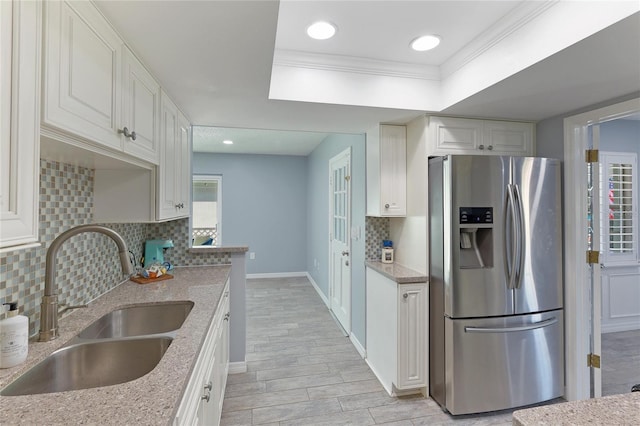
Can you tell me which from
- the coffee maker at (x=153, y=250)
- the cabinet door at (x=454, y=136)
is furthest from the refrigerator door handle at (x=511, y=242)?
the coffee maker at (x=153, y=250)

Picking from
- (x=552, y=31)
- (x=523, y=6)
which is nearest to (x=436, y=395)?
(x=552, y=31)

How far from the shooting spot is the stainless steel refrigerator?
6.78 ft

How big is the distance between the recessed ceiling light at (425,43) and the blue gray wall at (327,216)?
1.19 meters

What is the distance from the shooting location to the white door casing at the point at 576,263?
2.16 meters

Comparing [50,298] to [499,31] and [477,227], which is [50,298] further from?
[499,31]

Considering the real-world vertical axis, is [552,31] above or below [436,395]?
above

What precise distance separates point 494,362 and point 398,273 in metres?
0.86

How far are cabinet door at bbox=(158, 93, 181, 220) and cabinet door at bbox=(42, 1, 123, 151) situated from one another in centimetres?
55

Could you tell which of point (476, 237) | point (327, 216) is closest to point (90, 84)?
point (476, 237)

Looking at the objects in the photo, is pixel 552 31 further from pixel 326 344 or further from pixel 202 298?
pixel 326 344

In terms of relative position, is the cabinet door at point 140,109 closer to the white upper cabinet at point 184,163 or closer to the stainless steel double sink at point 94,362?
the white upper cabinet at point 184,163

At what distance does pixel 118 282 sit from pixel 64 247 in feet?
2.11

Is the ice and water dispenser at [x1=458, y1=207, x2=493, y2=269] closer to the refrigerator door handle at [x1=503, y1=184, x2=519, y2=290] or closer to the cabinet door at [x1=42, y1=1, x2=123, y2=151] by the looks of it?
the refrigerator door handle at [x1=503, y1=184, x2=519, y2=290]

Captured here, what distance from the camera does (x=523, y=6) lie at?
1.49 meters
